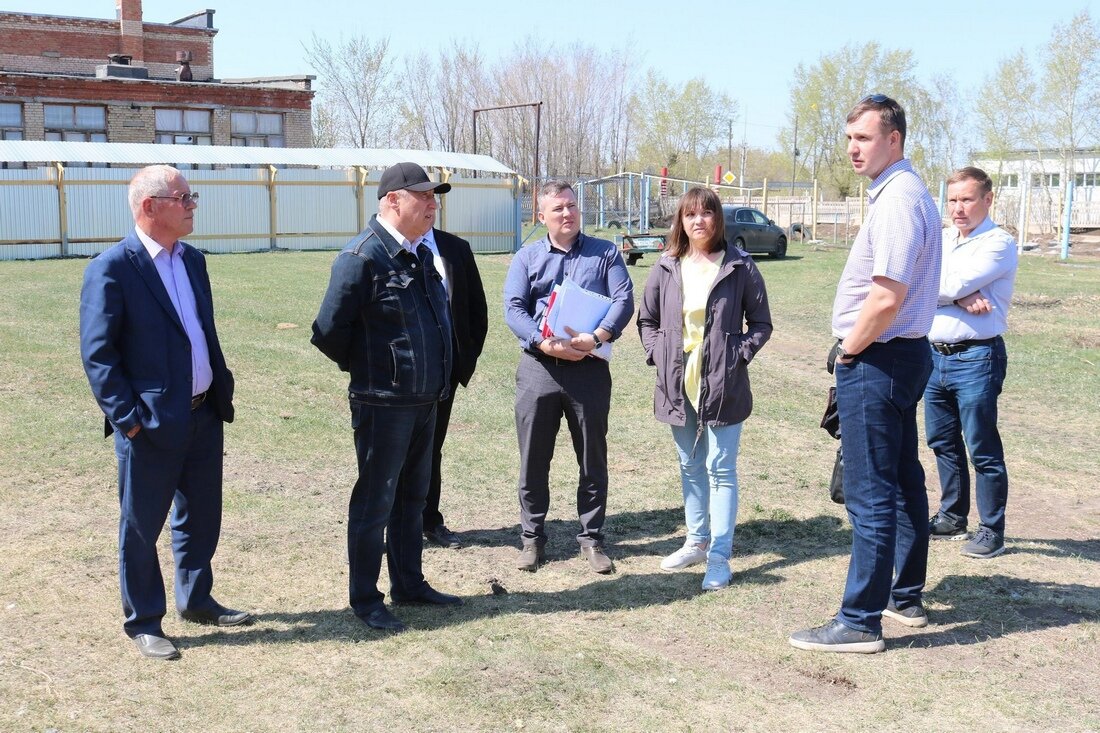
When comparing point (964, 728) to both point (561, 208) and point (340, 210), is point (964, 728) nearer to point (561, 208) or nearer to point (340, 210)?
point (561, 208)

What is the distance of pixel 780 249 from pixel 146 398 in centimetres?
2596

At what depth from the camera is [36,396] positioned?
28.8ft

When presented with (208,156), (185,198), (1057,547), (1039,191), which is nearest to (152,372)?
(185,198)

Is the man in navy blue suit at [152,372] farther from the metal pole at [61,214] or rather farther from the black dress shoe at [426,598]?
the metal pole at [61,214]

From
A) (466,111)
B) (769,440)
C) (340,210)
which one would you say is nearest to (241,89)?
(340,210)

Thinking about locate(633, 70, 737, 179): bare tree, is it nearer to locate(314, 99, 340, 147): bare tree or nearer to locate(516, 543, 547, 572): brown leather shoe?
locate(314, 99, 340, 147): bare tree

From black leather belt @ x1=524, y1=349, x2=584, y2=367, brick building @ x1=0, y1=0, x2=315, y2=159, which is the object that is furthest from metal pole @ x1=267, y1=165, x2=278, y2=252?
black leather belt @ x1=524, y1=349, x2=584, y2=367

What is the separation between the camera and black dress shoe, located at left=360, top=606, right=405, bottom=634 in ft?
14.6

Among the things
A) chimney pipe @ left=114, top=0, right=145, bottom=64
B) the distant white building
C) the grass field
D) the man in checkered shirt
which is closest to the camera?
the grass field

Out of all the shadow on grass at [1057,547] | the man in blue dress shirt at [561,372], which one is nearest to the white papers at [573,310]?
the man in blue dress shirt at [561,372]

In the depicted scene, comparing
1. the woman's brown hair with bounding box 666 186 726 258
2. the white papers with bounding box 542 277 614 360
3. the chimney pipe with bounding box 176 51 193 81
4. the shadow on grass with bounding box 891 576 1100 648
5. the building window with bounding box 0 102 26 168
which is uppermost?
the chimney pipe with bounding box 176 51 193 81

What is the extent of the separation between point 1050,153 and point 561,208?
42.3 metres

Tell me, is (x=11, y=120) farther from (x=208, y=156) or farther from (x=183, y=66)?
(x=208, y=156)

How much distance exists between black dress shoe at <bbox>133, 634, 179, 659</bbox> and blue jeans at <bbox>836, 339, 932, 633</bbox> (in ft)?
9.02
